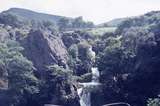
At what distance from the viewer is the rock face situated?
445 ft

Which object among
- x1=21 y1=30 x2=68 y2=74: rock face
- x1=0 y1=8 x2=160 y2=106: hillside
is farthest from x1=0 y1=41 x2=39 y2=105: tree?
x1=21 y1=30 x2=68 y2=74: rock face

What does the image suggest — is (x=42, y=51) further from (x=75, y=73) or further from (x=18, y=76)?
(x=18, y=76)

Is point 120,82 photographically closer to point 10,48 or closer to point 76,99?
point 76,99

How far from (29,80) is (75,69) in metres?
21.5

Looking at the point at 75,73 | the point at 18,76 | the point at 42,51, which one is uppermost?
the point at 42,51

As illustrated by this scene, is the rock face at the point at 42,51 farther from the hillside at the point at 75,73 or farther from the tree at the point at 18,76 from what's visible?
the tree at the point at 18,76

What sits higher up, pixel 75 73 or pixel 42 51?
pixel 42 51

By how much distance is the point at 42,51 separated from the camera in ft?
451

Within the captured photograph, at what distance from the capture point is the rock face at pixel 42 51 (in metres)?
136

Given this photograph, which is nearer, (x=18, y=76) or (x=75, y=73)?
(x=18, y=76)

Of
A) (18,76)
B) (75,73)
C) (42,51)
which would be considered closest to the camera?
(18,76)

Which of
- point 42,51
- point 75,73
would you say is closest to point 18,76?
point 42,51

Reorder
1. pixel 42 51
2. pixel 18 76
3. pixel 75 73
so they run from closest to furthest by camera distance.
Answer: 1. pixel 18 76
2. pixel 42 51
3. pixel 75 73

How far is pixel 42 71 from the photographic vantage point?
436 feet
